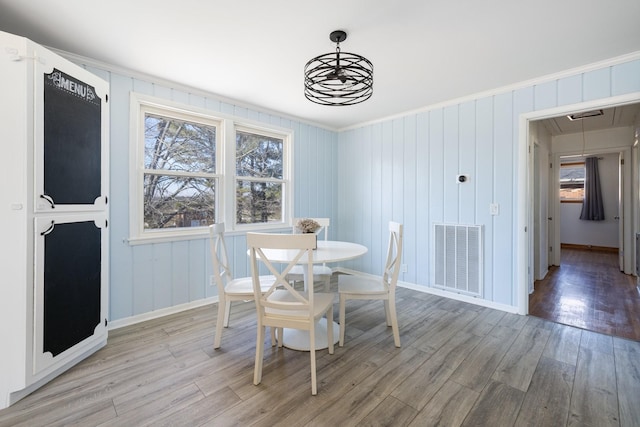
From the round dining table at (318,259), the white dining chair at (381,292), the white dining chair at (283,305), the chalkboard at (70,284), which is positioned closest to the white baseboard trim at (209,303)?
the chalkboard at (70,284)

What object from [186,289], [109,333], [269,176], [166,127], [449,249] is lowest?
[109,333]

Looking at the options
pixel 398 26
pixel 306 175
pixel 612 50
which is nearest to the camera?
pixel 398 26

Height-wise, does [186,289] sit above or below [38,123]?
below

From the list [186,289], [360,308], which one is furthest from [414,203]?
[186,289]

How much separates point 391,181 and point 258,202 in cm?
191

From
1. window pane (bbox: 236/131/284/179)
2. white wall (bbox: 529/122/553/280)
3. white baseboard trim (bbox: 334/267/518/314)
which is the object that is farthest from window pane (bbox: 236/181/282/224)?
white wall (bbox: 529/122/553/280)

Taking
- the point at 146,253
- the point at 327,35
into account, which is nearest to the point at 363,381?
the point at 146,253

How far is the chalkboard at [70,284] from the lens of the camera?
1787 millimetres

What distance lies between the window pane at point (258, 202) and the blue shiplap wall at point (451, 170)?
4.12 ft

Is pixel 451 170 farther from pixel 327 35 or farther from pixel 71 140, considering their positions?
pixel 71 140

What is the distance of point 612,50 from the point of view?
7.45 feet

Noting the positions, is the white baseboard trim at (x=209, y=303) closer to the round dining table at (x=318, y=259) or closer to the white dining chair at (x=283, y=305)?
the round dining table at (x=318, y=259)

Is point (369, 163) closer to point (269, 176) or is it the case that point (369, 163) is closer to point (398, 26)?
point (269, 176)

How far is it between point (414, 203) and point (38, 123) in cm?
366
